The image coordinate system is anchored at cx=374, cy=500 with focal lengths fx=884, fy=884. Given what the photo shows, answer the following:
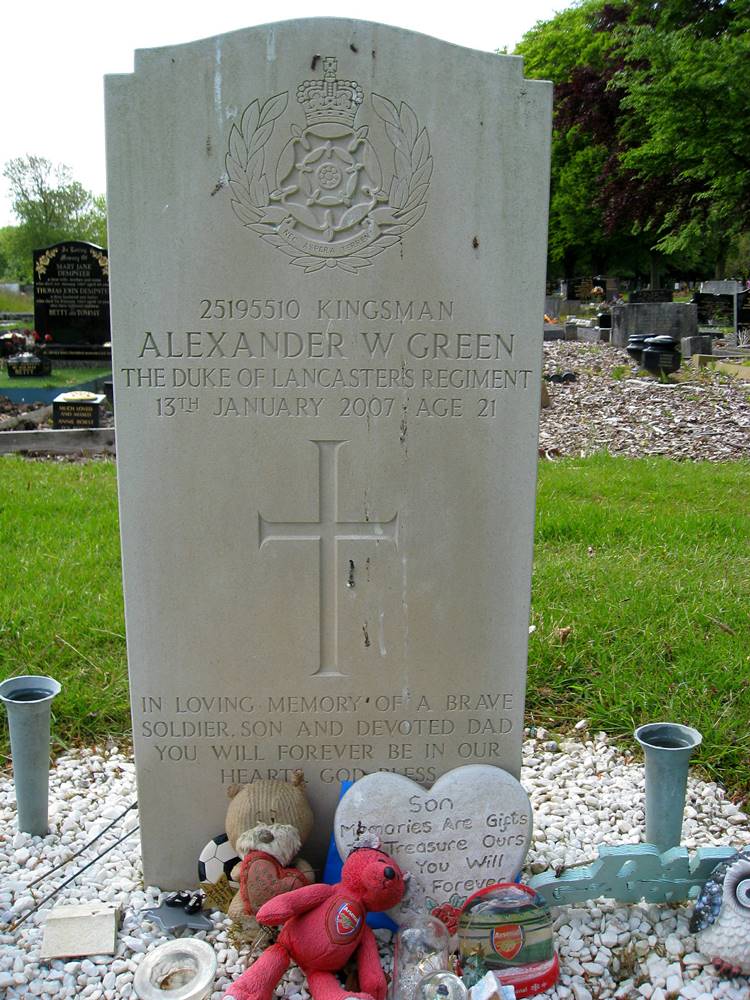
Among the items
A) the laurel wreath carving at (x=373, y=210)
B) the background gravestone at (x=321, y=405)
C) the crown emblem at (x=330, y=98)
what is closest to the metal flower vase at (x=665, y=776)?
the background gravestone at (x=321, y=405)

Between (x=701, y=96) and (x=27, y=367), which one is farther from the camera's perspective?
(x=27, y=367)

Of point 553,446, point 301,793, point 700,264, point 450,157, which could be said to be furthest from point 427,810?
point 700,264

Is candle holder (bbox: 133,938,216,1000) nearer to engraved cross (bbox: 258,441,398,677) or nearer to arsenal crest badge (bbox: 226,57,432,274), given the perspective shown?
engraved cross (bbox: 258,441,398,677)

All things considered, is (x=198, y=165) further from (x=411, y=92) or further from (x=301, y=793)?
(x=301, y=793)

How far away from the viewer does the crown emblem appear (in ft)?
7.91

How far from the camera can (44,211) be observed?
4359 cm

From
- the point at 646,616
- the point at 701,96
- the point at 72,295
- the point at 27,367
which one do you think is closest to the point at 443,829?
the point at 646,616

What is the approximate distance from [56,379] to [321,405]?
37.6ft

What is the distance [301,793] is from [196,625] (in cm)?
62

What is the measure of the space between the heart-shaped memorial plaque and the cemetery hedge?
1.19 metres

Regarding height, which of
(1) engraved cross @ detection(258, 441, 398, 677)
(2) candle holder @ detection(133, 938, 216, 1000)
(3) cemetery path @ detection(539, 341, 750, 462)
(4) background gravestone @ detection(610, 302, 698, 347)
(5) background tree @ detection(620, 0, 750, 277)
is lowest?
(2) candle holder @ detection(133, 938, 216, 1000)

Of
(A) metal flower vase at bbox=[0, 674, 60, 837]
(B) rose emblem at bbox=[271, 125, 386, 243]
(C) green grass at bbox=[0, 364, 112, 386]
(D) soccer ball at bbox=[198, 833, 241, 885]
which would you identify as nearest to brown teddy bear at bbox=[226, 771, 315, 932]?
(D) soccer ball at bbox=[198, 833, 241, 885]

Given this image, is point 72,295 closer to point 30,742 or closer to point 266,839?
point 30,742

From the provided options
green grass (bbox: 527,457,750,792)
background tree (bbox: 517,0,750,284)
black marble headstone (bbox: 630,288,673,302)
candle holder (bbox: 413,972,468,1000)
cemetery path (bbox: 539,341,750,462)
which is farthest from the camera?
black marble headstone (bbox: 630,288,673,302)
